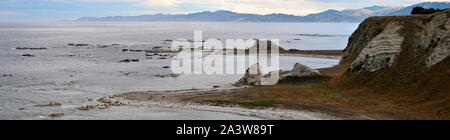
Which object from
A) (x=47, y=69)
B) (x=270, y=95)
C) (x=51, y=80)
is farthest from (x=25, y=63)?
(x=270, y=95)

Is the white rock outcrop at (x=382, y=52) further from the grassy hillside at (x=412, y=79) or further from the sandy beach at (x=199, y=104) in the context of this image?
the sandy beach at (x=199, y=104)

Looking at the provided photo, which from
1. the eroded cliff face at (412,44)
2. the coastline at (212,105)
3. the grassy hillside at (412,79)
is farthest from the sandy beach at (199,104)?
the eroded cliff face at (412,44)

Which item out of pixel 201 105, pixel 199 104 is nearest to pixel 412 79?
pixel 201 105

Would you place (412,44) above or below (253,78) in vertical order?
above

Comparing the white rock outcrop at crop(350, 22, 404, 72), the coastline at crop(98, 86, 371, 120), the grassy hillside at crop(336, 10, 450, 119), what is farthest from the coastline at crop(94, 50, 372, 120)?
the white rock outcrop at crop(350, 22, 404, 72)

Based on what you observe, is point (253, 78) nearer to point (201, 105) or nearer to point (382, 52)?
point (201, 105)

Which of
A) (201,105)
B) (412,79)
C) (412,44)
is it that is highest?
(412,44)

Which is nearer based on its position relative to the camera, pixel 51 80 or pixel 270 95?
pixel 270 95

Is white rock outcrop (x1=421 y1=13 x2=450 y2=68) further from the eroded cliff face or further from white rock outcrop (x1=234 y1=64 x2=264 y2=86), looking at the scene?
white rock outcrop (x1=234 y1=64 x2=264 y2=86)

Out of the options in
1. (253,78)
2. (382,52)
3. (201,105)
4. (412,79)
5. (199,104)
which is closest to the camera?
(412,79)

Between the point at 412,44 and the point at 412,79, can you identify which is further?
the point at 412,44
